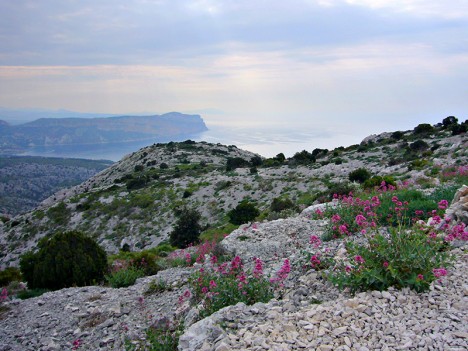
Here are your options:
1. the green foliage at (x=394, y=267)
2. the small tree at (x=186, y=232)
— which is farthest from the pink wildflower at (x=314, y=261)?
the small tree at (x=186, y=232)

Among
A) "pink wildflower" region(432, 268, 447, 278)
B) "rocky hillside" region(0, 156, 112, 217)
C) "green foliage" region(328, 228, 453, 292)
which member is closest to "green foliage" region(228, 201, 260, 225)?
"green foliage" region(328, 228, 453, 292)

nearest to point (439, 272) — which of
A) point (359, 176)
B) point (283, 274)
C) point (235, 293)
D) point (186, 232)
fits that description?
point (283, 274)

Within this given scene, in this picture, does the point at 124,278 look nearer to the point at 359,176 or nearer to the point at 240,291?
the point at 240,291

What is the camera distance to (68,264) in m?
12.2

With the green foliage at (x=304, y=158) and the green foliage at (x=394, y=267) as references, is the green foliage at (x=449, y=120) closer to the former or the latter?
the green foliage at (x=304, y=158)

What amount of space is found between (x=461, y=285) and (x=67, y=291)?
32.2ft

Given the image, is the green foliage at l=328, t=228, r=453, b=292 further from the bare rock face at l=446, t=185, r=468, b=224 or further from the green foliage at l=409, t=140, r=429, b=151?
the green foliage at l=409, t=140, r=429, b=151

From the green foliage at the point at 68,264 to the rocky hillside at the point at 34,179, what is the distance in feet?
323

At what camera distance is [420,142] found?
122 feet

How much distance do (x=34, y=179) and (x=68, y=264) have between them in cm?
15007

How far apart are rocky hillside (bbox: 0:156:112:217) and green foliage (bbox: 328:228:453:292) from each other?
356 feet

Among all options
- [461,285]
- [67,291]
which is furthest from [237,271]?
[67,291]

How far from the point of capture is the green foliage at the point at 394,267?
217 inches

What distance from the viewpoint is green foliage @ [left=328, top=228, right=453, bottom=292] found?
552 cm
